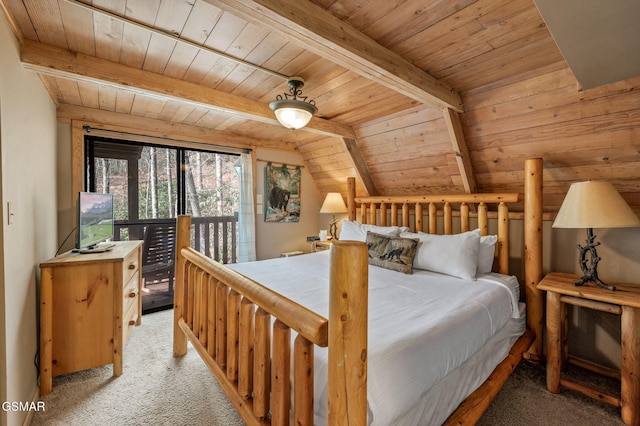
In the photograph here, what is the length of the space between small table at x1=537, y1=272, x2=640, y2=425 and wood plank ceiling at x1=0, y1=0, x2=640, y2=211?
0.81 meters

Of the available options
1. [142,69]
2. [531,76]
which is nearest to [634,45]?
[531,76]

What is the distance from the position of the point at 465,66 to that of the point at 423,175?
133cm

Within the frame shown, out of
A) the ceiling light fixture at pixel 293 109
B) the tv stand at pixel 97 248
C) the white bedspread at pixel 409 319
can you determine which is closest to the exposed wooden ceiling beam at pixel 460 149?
the white bedspread at pixel 409 319

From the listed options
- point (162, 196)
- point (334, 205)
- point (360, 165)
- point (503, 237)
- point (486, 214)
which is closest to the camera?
point (503, 237)

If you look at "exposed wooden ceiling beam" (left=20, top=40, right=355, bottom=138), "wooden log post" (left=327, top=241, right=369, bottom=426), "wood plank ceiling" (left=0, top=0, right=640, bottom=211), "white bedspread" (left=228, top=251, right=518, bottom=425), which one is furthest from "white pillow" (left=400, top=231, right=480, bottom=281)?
"exposed wooden ceiling beam" (left=20, top=40, right=355, bottom=138)

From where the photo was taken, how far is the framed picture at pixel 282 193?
161 inches

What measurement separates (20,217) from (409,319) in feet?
7.30

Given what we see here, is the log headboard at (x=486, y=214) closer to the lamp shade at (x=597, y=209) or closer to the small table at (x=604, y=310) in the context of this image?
the small table at (x=604, y=310)

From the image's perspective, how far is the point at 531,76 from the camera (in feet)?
6.47

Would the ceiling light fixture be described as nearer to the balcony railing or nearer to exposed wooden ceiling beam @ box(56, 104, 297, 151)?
exposed wooden ceiling beam @ box(56, 104, 297, 151)

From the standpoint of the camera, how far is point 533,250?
2203mm

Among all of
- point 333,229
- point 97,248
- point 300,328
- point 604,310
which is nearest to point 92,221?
point 97,248

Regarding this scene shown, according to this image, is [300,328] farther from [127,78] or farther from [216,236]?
[216,236]

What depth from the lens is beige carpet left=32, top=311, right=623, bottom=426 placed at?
1.63 m
